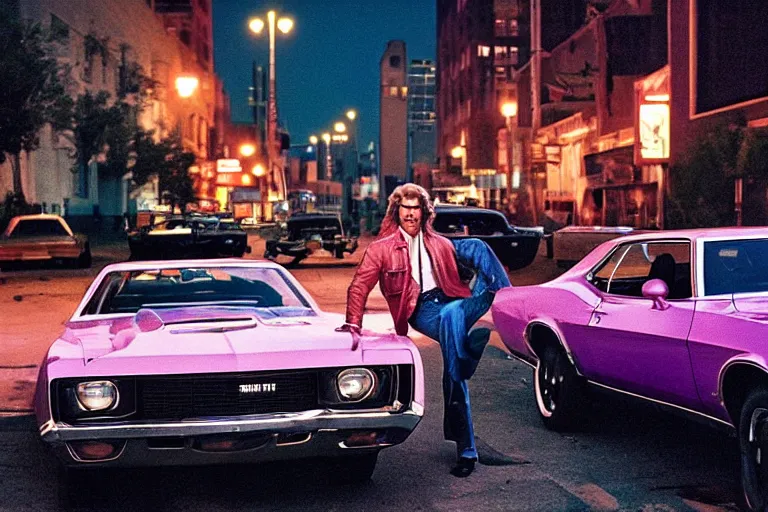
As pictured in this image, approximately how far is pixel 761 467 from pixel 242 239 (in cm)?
2499

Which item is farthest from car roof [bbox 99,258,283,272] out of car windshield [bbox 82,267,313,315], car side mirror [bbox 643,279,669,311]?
car side mirror [bbox 643,279,669,311]

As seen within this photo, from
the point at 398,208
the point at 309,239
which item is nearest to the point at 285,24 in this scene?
the point at 309,239

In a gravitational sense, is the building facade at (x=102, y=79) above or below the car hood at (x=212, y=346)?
above

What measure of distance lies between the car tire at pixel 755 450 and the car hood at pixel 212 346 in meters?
1.71

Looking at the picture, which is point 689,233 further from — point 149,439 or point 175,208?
point 175,208

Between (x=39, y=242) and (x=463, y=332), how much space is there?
2357cm

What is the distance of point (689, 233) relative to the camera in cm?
664

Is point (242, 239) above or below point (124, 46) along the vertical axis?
below

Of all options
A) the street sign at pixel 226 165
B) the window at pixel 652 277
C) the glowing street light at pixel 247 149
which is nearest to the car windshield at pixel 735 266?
the window at pixel 652 277

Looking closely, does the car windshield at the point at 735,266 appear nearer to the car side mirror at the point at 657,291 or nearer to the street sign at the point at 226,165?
the car side mirror at the point at 657,291

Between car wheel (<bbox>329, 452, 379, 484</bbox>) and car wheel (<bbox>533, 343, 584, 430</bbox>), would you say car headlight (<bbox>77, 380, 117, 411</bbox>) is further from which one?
car wheel (<bbox>533, 343, 584, 430</bbox>)

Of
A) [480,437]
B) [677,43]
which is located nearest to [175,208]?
[677,43]

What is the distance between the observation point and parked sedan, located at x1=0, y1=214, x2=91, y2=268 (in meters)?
28.1

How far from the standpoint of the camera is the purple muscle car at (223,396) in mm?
5258
